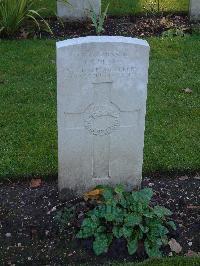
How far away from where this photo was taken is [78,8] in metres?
8.37

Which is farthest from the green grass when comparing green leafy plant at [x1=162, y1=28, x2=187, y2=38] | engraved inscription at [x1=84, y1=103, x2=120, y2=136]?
green leafy plant at [x1=162, y1=28, x2=187, y2=38]

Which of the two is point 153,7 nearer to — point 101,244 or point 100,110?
point 100,110

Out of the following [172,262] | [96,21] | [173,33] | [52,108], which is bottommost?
[172,262]

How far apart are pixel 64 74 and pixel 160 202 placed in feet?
4.53

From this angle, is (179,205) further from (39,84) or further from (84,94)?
(39,84)

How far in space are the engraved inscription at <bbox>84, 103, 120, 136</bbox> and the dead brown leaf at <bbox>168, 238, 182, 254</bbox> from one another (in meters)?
0.93

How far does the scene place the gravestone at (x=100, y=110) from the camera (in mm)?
4102

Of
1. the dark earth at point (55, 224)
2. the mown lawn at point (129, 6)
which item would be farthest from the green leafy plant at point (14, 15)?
the dark earth at point (55, 224)

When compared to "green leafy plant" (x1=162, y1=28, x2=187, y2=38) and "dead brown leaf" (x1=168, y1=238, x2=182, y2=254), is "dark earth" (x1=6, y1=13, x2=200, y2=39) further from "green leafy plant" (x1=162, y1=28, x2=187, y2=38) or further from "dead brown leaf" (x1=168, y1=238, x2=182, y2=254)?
"dead brown leaf" (x1=168, y1=238, x2=182, y2=254)

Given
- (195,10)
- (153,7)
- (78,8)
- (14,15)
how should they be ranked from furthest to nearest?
(153,7)
(195,10)
(78,8)
(14,15)

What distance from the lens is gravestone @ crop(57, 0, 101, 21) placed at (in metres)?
8.31

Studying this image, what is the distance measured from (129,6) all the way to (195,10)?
1.07m

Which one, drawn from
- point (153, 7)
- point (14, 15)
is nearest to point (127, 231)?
point (14, 15)

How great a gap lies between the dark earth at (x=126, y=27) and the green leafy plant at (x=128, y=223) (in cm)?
417
